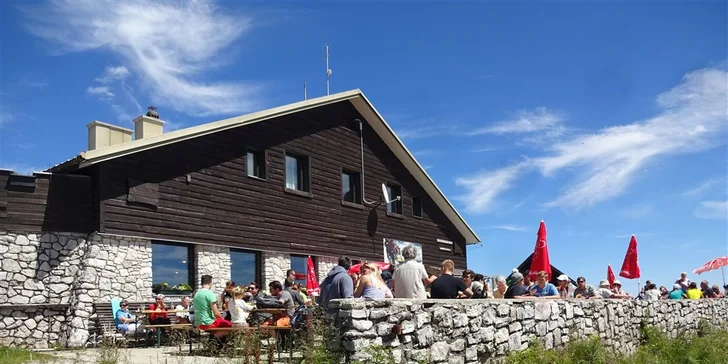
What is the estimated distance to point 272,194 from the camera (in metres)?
18.5

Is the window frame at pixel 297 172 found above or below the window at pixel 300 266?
above

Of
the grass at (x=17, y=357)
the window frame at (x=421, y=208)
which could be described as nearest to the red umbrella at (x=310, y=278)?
the window frame at (x=421, y=208)

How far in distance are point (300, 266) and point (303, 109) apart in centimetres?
441

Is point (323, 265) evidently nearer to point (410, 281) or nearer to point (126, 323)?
point (126, 323)

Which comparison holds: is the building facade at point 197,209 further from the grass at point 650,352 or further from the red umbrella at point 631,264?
the grass at point 650,352

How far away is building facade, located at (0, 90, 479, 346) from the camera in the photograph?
13.7 metres

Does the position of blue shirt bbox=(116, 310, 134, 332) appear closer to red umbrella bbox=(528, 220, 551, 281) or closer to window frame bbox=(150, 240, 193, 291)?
window frame bbox=(150, 240, 193, 291)

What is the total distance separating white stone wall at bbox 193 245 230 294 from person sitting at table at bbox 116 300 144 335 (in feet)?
7.31

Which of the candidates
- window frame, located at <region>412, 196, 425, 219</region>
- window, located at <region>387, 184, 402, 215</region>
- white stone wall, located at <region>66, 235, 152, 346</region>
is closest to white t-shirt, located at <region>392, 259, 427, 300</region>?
white stone wall, located at <region>66, 235, 152, 346</region>

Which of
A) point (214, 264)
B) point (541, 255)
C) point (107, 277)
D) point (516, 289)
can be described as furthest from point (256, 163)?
point (516, 289)

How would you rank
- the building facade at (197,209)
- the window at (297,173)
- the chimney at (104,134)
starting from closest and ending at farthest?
1. the building facade at (197,209)
2. the chimney at (104,134)
3. the window at (297,173)

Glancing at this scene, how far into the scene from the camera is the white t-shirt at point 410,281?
9.37 meters

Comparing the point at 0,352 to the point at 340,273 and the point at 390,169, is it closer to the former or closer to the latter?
the point at 340,273

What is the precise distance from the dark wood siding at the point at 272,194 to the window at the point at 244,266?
27 centimetres
